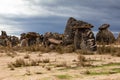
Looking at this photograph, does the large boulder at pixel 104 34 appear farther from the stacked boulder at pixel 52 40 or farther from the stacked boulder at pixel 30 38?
the stacked boulder at pixel 30 38

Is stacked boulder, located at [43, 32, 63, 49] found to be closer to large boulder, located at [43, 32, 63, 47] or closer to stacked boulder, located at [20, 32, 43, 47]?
large boulder, located at [43, 32, 63, 47]

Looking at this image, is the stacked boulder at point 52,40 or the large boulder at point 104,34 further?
the large boulder at point 104,34

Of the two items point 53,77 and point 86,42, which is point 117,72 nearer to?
point 53,77

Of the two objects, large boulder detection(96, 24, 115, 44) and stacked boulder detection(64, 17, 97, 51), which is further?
large boulder detection(96, 24, 115, 44)

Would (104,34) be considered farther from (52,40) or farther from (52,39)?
(52,40)

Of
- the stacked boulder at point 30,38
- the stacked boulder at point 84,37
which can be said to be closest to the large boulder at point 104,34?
the stacked boulder at point 30,38

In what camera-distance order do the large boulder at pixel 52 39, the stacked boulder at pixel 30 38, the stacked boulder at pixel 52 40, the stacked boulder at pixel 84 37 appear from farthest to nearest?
the stacked boulder at pixel 30 38 < the large boulder at pixel 52 39 < the stacked boulder at pixel 52 40 < the stacked boulder at pixel 84 37

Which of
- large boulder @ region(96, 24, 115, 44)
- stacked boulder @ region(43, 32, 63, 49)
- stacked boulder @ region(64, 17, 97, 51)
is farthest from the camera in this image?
large boulder @ region(96, 24, 115, 44)

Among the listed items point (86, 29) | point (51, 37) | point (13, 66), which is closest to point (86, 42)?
point (86, 29)

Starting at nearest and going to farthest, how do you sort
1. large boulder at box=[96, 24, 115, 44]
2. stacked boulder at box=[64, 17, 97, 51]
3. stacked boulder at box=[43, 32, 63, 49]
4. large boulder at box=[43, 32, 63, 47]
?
stacked boulder at box=[64, 17, 97, 51] → stacked boulder at box=[43, 32, 63, 49] → large boulder at box=[43, 32, 63, 47] → large boulder at box=[96, 24, 115, 44]

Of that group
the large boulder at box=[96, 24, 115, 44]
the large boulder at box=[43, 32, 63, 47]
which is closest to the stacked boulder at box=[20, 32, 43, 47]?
the large boulder at box=[43, 32, 63, 47]

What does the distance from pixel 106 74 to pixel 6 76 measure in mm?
3751

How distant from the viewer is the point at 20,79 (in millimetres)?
11570

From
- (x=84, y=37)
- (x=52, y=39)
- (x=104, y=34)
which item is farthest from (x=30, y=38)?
(x=84, y=37)
